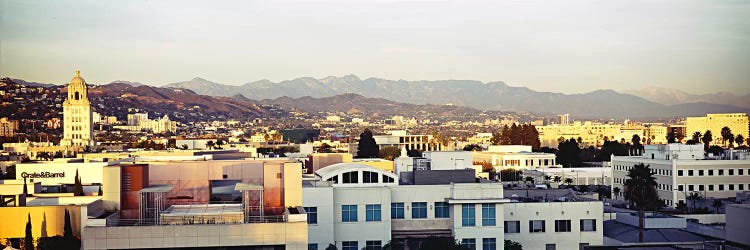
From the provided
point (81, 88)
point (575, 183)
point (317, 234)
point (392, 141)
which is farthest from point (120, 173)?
point (392, 141)

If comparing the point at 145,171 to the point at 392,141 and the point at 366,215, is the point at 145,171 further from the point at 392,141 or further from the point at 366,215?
the point at 392,141

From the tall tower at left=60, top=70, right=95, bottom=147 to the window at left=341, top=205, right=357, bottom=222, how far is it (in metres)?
120

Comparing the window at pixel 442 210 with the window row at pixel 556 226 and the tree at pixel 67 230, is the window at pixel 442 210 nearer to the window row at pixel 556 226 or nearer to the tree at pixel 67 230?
the window row at pixel 556 226

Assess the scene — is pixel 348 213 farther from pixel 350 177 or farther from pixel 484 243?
pixel 484 243

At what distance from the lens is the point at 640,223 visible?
4119 centimetres

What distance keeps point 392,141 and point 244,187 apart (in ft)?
521

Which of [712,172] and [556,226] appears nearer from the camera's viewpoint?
[556,226]

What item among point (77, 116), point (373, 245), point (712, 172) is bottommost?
point (373, 245)

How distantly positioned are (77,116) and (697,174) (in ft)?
343

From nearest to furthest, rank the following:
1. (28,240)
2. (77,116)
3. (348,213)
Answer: (28,240), (348,213), (77,116)

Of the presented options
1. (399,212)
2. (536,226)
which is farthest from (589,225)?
(399,212)

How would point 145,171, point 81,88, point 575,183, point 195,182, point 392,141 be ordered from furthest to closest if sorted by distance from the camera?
point 392,141
point 81,88
point 575,183
point 195,182
point 145,171

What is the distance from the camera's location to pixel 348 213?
120ft

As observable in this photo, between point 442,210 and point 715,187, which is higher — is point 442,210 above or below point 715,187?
above
